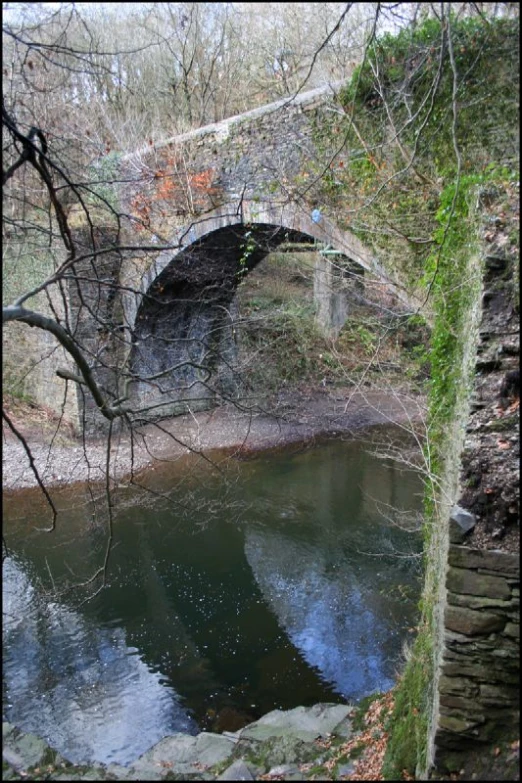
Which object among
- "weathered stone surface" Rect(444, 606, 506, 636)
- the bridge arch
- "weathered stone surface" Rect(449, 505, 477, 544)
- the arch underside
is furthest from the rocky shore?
the arch underside

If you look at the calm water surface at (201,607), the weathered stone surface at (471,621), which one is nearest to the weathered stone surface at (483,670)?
the weathered stone surface at (471,621)

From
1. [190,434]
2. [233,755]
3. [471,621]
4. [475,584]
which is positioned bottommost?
[233,755]

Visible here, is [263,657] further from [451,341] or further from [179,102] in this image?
[179,102]

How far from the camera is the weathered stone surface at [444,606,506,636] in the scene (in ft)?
7.80

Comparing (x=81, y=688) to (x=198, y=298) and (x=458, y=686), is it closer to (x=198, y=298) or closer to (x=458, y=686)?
(x=458, y=686)

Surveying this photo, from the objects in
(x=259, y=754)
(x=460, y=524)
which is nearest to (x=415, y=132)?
(x=460, y=524)

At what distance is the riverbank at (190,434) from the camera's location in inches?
342

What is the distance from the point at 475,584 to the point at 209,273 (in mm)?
7953

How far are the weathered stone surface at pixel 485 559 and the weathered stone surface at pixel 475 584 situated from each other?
28 mm

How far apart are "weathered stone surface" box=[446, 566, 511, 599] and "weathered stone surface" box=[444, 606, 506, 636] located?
0.24 ft

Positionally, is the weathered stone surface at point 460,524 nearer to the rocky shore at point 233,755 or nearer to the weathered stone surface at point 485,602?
the weathered stone surface at point 485,602

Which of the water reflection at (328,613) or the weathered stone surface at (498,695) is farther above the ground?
the weathered stone surface at (498,695)

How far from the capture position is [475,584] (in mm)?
2404

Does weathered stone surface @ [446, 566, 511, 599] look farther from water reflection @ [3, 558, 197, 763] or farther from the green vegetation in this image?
water reflection @ [3, 558, 197, 763]
